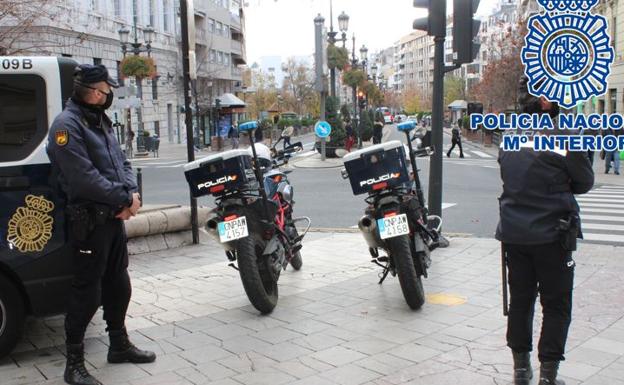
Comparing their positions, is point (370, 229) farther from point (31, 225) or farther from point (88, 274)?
point (31, 225)

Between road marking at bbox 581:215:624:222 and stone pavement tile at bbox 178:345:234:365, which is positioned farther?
road marking at bbox 581:215:624:222

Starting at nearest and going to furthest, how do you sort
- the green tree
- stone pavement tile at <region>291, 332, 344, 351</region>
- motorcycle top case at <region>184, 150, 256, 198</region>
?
stone pavement tile at <region>291, 332, 344, 351</region> < motorcycle top case at <region>184, 150, 256, 198</region> < the green tree

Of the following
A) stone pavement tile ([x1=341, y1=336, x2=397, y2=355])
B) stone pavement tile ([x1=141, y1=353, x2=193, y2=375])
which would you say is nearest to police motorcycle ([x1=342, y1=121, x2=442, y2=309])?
stone pavement tile ([x1=341, y1=336, x2=397, y2=355])

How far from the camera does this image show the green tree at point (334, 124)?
93.1 ft

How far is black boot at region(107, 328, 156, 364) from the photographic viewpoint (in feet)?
14.6

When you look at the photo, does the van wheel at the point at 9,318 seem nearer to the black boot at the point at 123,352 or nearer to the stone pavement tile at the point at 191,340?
the black boot at the point at 123,352

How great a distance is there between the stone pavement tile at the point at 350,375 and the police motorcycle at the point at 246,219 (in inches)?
52.2

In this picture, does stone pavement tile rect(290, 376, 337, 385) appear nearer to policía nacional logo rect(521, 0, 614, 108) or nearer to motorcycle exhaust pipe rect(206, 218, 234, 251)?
motorcycle exhaust pipe rect(206, 218, 234, 251)

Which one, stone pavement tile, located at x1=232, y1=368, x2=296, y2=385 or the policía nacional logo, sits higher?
the policía nacional logo

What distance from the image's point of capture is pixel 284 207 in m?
6.64

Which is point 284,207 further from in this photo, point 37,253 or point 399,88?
point 399,88

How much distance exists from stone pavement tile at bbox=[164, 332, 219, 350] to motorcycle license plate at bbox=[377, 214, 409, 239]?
1.66m

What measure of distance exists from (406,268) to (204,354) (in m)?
1.85

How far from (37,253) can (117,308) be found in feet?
2.30
